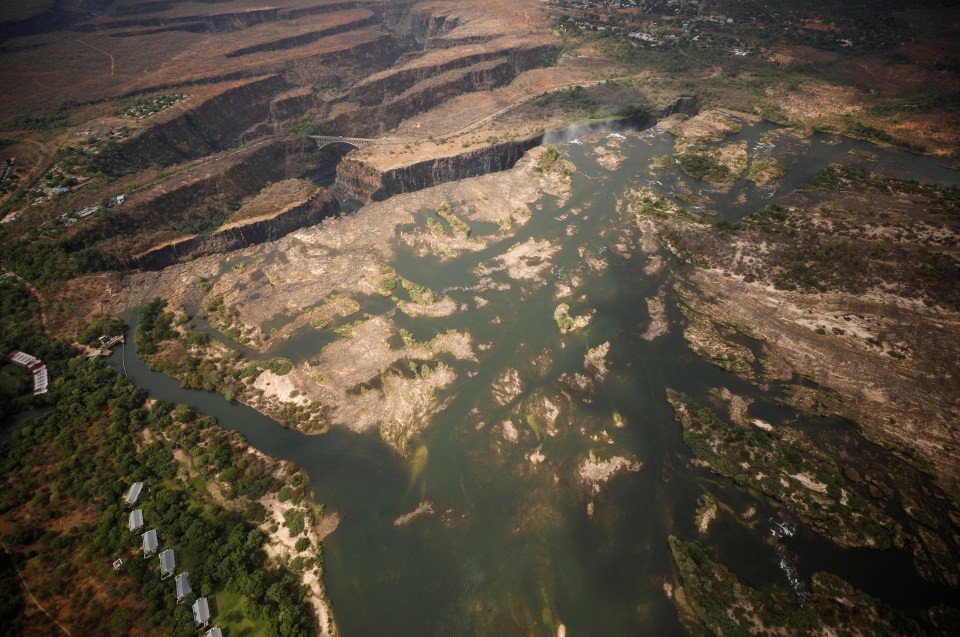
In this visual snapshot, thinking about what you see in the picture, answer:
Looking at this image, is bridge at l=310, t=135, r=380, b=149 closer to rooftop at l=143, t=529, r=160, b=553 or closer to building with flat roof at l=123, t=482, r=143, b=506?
building with flat roof at l=123, t=482, r=143, b=506

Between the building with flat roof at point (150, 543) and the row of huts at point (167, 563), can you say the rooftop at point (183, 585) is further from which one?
the building with flat roof at point (150, 543)

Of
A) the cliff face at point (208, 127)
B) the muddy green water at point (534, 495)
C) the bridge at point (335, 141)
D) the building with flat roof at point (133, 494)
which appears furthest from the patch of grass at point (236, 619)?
the bridge at point (335, 141)

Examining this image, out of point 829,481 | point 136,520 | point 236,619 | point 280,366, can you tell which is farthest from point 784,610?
point 280,366

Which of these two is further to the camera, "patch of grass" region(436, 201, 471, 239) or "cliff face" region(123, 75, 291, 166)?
"cliff face" region(123, 75, 291, 166)

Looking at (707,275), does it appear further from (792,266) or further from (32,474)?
(32,474)

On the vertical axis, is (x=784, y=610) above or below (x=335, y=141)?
below

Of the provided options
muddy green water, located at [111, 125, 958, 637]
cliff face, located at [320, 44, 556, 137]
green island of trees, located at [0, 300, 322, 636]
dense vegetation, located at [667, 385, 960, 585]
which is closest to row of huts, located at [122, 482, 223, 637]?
green island of trees, located at [0, 300, 322, 636]

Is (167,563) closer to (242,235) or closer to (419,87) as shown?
(242,235)
